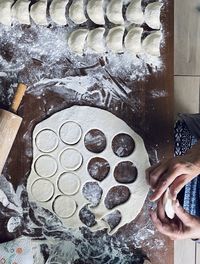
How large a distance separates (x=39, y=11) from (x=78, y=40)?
99 millimetres

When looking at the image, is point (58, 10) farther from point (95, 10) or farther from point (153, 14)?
point (153, 14)

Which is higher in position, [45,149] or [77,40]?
[77,40]

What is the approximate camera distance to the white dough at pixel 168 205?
0.85m

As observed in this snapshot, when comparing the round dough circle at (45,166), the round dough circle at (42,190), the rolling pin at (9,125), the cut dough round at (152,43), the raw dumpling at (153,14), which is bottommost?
the round dough circle at (42,190)

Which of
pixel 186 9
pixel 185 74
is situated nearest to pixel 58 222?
pixel 185 74

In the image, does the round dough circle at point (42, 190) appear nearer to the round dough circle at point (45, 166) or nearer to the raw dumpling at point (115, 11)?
the round dough circle at point (45, 166)

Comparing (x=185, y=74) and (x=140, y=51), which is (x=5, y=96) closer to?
(x=140, y=51)

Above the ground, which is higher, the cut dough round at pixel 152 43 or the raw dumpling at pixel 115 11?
the raw dumpling at pixel 115 11

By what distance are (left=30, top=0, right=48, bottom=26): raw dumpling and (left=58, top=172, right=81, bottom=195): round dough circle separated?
33 centimetres

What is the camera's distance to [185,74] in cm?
108

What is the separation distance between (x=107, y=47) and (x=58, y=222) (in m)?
0.39

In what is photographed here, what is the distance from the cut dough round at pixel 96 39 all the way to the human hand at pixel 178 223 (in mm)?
344

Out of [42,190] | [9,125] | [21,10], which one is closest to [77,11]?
[21,10]

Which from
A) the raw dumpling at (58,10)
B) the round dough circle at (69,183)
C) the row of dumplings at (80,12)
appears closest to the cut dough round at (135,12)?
the row of dumplings at (80,12)
